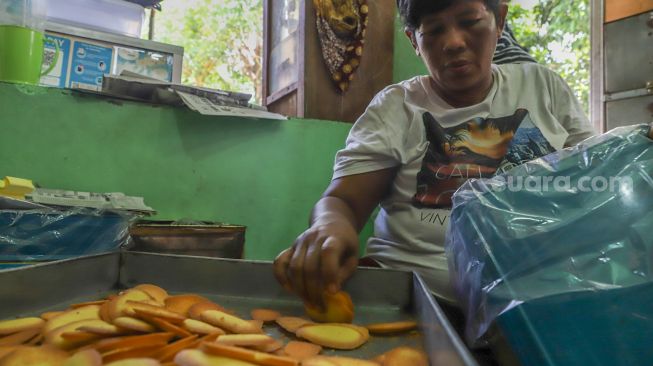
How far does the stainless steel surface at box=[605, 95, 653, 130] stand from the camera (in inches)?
70.0

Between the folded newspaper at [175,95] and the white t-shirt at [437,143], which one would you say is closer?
the white t-shirt at [437,143]

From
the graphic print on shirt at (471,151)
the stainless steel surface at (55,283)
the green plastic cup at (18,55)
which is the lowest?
the stainless steel surface at (55,283)

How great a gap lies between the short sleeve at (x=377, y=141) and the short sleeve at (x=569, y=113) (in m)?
0.32

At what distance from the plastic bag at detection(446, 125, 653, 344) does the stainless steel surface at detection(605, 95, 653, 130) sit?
1666 mm

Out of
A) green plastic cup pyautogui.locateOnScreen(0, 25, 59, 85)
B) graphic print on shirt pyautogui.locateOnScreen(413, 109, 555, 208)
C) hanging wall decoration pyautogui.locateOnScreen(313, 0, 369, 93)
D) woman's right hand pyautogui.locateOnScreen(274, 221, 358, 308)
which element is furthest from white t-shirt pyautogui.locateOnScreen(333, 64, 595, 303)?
green plastic cup pyautogui.locateOnScreen(0, 25, 59, 85)

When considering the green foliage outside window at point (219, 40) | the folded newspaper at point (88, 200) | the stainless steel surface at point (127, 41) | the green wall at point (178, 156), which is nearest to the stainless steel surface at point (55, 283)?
the folded newspaper at point (88, 200)

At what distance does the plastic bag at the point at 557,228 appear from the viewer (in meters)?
0.34

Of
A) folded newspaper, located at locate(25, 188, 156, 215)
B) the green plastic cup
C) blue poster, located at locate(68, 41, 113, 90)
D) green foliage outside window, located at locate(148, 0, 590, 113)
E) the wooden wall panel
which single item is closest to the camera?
folded newspaper, located at locate(25, 188, 156, 215)

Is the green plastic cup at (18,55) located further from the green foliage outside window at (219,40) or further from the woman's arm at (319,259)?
the green foliage outside window at (219,40)

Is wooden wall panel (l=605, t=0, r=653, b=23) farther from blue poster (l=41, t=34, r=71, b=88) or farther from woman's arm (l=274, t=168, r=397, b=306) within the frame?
blue poster (l=41, t=34, r=71, b=88)

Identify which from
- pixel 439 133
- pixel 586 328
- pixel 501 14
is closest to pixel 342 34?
pixel 501 14

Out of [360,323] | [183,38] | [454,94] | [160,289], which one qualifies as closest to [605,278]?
[360,323]

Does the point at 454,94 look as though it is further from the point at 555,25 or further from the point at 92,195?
the point at 555,25

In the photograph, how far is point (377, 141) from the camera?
2.83ft
